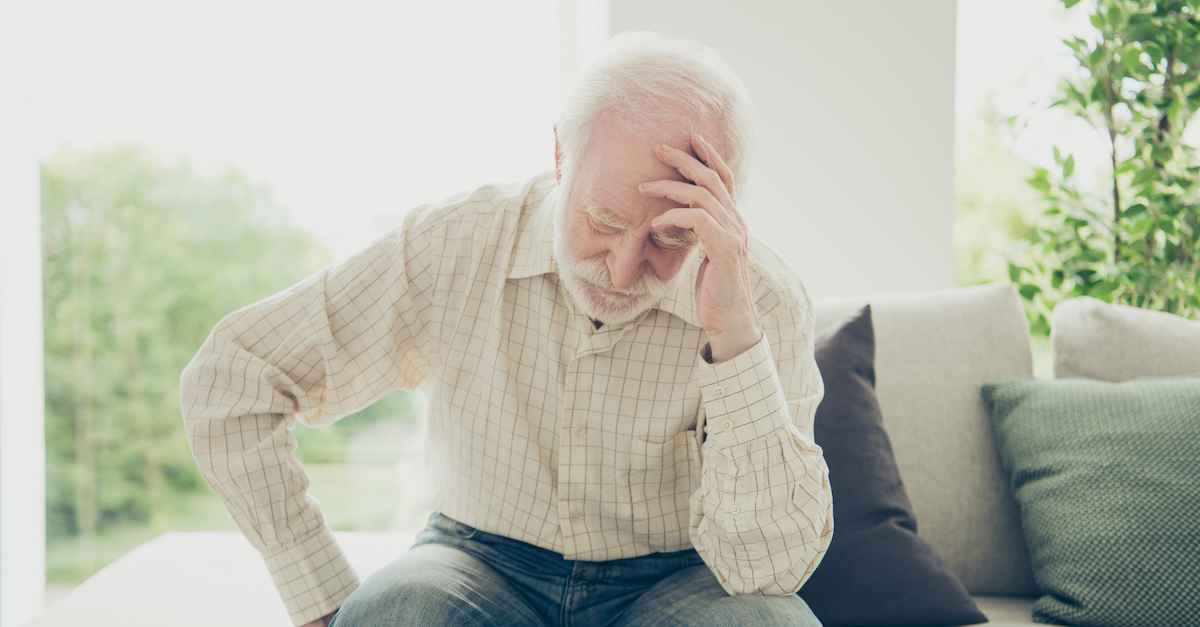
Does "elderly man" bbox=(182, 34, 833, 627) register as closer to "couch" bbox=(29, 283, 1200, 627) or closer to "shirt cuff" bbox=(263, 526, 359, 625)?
"shirt cuff" bbox=(263, 526, 359, 625)

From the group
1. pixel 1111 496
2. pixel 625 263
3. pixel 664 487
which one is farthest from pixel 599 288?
pixel 1111 496

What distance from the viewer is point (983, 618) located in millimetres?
1266

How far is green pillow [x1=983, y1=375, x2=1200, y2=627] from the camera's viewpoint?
3.98 ft

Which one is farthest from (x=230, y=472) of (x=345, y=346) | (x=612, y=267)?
(x=612, y=267)

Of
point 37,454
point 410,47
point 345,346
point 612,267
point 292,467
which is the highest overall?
point 410,47

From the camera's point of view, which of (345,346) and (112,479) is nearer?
(345,346)

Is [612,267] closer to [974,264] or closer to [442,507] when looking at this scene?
[442,507]

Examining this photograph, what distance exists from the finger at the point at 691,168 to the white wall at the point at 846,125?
1.19m

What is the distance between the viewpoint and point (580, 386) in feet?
3.57

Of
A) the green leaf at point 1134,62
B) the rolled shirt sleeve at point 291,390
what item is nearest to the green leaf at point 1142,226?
the green leaf at point 1134,62

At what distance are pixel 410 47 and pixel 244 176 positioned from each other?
713 millimetres

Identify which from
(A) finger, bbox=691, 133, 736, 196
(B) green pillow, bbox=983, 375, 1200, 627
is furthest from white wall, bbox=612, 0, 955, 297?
(A) finger, bbox=691, 133, 736, 196

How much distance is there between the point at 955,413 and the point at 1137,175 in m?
1.00

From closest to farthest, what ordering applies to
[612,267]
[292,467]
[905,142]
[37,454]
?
[612,267] → [292,467] → [905,142] → [37,454]
